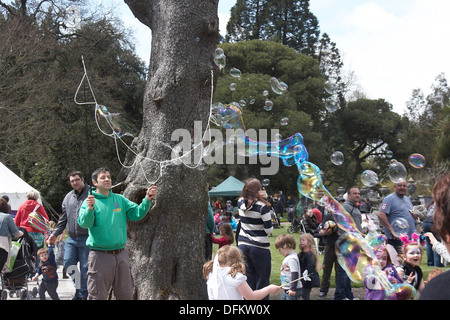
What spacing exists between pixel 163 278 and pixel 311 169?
102 inches

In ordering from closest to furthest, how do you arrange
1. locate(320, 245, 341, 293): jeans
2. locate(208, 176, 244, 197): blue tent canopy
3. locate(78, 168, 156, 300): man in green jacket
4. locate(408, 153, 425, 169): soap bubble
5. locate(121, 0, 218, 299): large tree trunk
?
1. locate(78, 168, 156, 300): man in green jacket
2. locate(121, 0, 218, 299): large tree trunk
3. locate(320, 245, 341, 293): jeans
4. locate(408, 153, 425, 169): soap bubble
5. locate(208, 176, 244, 197): blue tent canopy

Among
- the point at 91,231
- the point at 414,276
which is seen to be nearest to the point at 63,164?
the point at 91,231

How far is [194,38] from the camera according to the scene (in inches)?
261

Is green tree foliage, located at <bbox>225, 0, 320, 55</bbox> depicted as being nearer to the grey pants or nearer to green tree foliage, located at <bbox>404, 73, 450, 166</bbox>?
green tree foliage, located at <bbox>404, 73, 450, 166</bbox>

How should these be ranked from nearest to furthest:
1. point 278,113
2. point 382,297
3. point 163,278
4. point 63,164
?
1. point 382,297
2. point 163,278
3. point 63,164
4. point 278,113

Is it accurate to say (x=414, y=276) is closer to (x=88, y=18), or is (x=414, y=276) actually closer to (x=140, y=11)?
(x=140, y=11)

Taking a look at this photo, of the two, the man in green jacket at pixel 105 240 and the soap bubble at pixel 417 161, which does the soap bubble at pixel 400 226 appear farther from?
the man in green jacket at pixel 105 240

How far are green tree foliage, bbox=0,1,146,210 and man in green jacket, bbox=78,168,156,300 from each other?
1380 centimetres

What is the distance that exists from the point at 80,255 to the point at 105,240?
1.78 metres

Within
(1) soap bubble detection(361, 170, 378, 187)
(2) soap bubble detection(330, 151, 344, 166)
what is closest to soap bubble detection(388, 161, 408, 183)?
(1) soap bubble detection(361, 170, 378, 187)

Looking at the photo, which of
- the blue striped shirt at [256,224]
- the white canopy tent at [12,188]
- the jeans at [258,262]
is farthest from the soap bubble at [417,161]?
the white canopy tent at [12,188]

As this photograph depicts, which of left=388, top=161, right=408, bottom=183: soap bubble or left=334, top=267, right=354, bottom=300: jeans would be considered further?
left=388, top=161, right=408, bottom=183: soap bubble

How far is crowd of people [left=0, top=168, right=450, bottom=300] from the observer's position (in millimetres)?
4645

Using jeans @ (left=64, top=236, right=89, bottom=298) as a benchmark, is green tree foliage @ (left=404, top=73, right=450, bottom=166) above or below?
above
